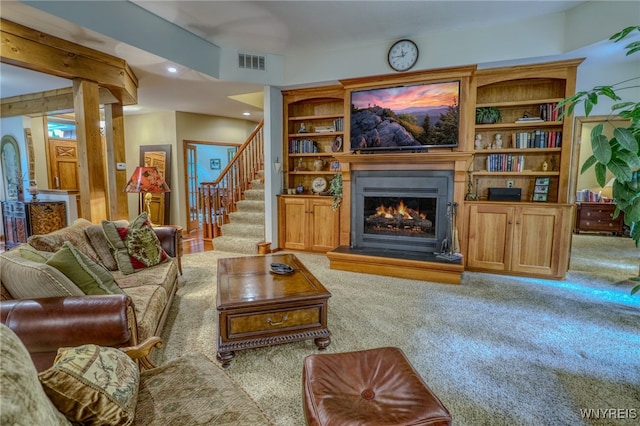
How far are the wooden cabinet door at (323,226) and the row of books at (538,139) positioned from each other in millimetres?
2715

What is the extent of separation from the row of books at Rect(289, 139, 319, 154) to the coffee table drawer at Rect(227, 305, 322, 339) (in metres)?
3.60

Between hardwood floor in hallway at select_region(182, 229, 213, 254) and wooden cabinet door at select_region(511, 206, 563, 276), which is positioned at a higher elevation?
wooden cabinet door at select_region(511, 206, 563, 276)

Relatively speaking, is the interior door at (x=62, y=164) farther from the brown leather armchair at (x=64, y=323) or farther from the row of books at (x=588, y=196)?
the row of books at (x=588, y=196)

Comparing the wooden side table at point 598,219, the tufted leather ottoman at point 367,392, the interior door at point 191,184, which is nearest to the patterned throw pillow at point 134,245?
the tufted leather ottoman at point 367,392

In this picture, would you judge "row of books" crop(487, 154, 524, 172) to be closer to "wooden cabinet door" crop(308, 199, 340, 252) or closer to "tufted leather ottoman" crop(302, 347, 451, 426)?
"wooden cabinet door" crop(308, 199, 340, 252)

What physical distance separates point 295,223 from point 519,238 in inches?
128

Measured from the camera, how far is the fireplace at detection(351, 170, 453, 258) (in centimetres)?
442

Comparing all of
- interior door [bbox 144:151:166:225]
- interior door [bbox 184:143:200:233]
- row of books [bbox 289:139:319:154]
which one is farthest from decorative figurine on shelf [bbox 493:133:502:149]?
interior door [bbox 144:151:166:225]

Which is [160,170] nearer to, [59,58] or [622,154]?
[59,58]

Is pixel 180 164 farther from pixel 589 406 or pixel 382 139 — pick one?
pixel 589 406

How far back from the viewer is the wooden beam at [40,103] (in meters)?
5.31

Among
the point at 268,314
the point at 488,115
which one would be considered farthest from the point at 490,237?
the point at 268,314

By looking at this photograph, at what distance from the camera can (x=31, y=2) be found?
8.68ft

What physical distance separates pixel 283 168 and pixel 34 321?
4331mm
